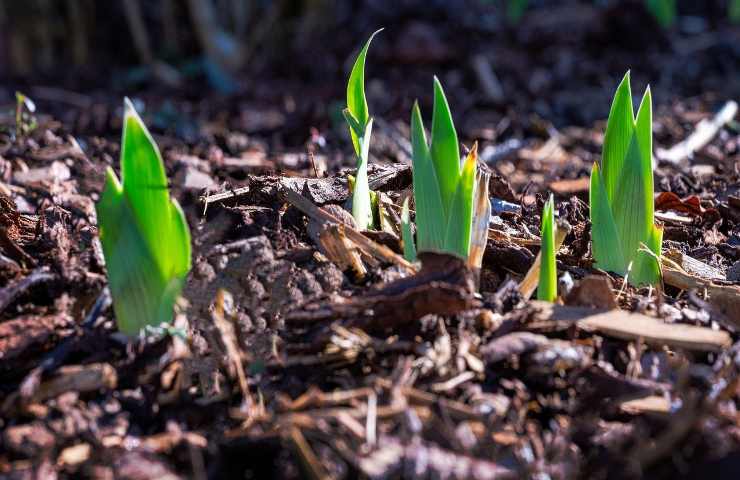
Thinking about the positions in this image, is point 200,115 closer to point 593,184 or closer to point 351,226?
point 351,226

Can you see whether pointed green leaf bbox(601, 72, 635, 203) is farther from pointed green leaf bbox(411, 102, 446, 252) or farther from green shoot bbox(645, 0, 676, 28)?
green shoot bbox(645, 0, 676, 28)

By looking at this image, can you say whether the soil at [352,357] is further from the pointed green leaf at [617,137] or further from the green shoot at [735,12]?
the green shoot at [735,12]

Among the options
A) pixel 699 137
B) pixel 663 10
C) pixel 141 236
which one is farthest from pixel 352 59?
pixel 141 236

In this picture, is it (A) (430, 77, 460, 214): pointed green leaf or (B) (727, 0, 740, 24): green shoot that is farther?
(B) (727, 0, 740, 24): green shoot

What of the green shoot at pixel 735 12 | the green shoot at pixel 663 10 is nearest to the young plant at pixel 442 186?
the green shoot at pixel 663 10

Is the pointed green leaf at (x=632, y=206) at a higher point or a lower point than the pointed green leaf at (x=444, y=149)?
lower

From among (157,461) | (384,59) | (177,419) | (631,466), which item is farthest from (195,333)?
(384,59)

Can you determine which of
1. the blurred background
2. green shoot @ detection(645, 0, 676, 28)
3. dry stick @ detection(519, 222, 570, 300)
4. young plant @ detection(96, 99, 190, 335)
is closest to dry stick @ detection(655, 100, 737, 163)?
the blurred background
